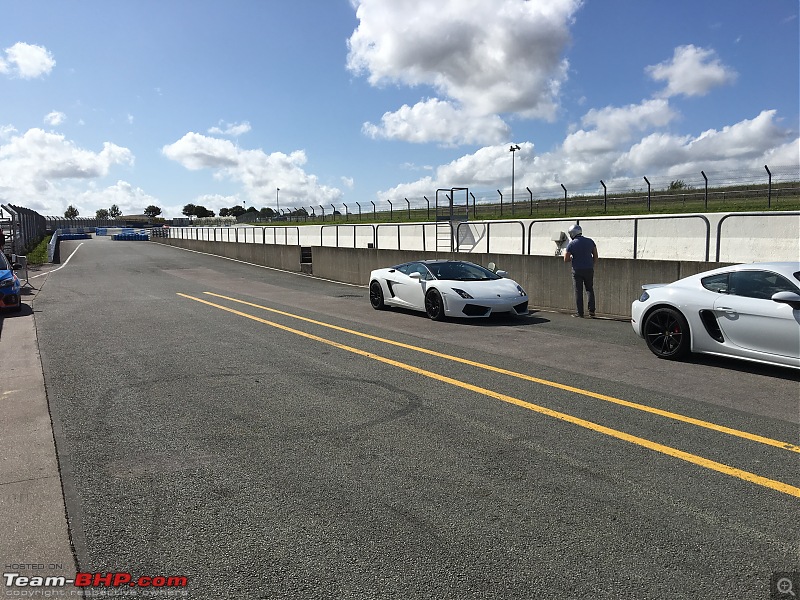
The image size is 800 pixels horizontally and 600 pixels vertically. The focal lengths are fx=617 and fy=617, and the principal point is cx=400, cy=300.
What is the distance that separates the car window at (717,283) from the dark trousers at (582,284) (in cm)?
419

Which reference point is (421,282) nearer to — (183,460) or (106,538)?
(183,460)

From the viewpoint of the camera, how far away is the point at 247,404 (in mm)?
5812

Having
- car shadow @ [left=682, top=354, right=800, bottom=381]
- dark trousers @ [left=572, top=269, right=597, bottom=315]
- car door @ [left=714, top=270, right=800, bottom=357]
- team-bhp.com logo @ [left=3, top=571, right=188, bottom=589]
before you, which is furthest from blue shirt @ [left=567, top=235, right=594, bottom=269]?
team-bhp.com logo @ [left=3, top=571, right=188, bottom=589]

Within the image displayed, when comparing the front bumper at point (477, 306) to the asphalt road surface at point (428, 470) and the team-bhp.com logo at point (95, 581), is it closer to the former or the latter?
the asphalt road surface at point (428, 470)

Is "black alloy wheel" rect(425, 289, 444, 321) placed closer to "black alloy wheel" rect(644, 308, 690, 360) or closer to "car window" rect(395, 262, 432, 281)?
"car window" rect(395, 262, 432, 281)

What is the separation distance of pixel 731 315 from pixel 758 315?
0.31m

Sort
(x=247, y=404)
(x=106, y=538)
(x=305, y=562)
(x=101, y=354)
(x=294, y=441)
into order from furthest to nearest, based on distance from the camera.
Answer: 1. (x=101, y=354)
2. (x=247, y=404)
3. (x=294, y=441)
4. (x=106, y=538)
5. (x=305, y=562)

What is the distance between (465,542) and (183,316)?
992 centimetres

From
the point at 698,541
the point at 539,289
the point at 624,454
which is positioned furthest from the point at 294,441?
the point at 539,289

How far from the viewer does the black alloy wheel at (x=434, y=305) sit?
11.4 m

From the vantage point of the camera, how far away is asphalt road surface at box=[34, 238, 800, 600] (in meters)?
2.95

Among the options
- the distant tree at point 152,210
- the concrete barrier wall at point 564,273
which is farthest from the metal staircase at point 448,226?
the distant tree at point 152,210

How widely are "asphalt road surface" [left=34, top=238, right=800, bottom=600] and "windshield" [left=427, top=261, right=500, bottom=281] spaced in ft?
11.4

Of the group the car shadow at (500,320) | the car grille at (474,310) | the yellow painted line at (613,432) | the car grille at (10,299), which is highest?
the car grille at (10,299)
